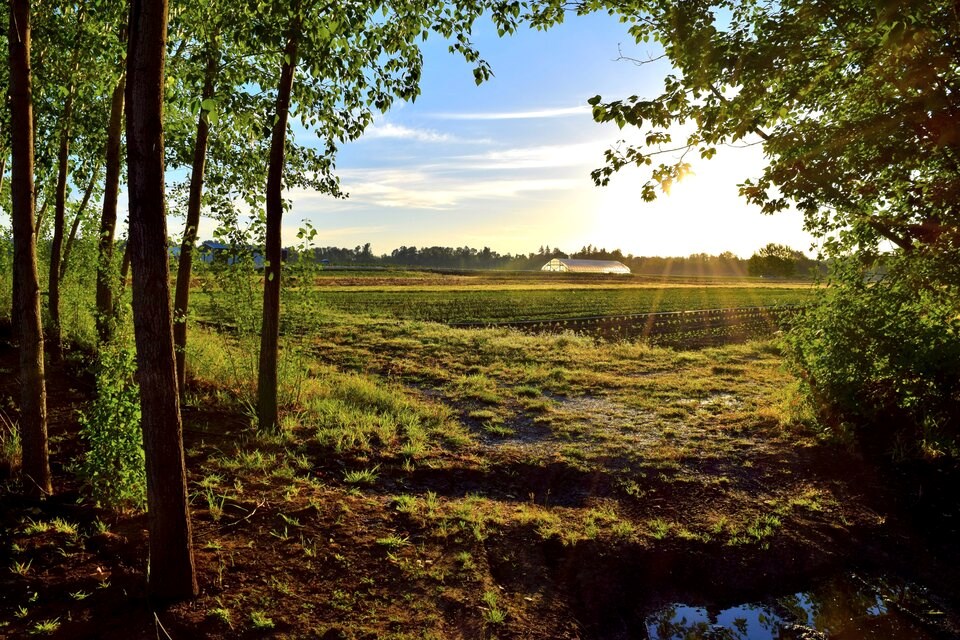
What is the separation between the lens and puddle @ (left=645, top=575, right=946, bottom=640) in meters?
4.91

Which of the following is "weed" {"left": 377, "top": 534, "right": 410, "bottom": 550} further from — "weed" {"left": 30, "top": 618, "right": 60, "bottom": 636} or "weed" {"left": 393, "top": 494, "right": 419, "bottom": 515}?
"weed" {"left": 30, "top": 618, "right": 60, "bottom": 636}

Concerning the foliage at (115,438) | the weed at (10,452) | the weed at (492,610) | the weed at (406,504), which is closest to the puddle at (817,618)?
the weed at (492,610)

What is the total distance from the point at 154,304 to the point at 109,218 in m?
8.38

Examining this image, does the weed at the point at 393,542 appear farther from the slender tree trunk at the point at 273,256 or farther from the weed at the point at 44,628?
the slender tree trunk at the point at 273,256

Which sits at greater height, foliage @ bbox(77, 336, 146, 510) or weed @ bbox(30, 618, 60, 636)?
foliage @ bbox(77, 336, 146, 510)

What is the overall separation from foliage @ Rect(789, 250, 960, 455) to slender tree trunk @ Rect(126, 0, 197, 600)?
9.80m

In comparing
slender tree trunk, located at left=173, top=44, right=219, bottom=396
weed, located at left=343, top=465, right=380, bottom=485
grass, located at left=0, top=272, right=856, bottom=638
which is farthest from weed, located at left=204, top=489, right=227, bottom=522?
slender tree trunk, located at left=173, top=44, right=219, bottom=396

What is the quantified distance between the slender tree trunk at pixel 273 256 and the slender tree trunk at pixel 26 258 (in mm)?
2736

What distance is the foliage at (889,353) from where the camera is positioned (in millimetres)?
8180

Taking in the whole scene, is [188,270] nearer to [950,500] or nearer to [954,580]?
[954,580]

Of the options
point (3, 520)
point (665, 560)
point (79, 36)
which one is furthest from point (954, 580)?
point (79, 36)

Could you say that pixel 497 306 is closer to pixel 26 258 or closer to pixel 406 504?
pixel 406 504

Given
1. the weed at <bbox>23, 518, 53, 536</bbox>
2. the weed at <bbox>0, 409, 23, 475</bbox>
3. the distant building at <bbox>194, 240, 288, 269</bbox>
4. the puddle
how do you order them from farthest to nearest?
the distant building at <bbox>194, 240, 288, 269</bbox> → the weed at <bbox>0, 409, 23, 475</bbox> → the puddle → the weed at <bbox>23, 518, 53, 536</bbox>

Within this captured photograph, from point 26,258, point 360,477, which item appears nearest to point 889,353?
point 360,477
